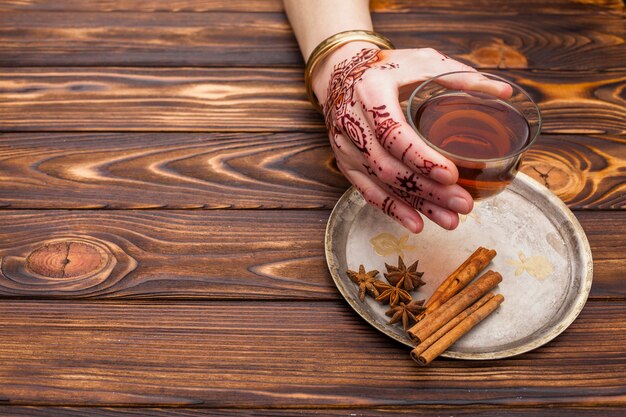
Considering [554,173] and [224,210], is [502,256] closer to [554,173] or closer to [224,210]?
[554,173]

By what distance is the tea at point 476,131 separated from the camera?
42.5 inches

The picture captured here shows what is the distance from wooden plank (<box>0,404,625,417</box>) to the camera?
1050mm

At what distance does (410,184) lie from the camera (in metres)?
1.13

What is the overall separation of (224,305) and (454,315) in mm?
398

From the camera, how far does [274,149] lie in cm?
145

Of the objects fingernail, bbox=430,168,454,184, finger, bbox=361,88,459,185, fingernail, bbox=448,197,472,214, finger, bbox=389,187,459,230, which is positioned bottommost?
finger, bbox=389,187,459,230

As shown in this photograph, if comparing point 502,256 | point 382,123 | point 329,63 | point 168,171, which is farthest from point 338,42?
point 502,256

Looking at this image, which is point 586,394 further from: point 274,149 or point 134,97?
point 134,97

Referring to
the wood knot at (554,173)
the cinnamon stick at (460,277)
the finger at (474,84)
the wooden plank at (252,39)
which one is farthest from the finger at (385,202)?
the wooden plank at (252,39)

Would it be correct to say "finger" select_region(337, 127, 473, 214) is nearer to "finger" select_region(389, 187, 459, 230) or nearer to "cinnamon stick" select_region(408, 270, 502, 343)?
"finger" select_region(389, 187, 459, 230)

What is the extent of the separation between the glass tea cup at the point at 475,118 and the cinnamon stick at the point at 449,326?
0.58 feet

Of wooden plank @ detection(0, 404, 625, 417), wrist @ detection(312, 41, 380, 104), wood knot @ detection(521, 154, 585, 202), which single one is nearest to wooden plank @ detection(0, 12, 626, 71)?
wrist @ detection(312, 41, 380, 104)

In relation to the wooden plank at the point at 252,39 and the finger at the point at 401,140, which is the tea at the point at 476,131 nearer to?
the finger at the point at 401,140

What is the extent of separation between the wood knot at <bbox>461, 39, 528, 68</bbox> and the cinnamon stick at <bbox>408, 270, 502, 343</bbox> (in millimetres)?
658
